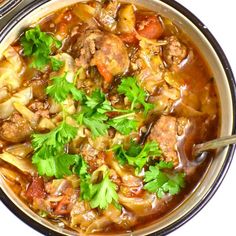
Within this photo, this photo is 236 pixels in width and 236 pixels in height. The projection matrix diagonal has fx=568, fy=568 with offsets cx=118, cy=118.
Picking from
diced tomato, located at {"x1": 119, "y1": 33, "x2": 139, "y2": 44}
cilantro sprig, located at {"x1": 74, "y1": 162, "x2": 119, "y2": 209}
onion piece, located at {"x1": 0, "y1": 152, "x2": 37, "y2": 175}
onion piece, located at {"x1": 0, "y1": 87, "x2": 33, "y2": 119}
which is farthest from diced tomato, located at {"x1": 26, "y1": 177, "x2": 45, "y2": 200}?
diced tomato, located at {"x1": 119, "y1": 33, "x2": 139, "y2": 44}

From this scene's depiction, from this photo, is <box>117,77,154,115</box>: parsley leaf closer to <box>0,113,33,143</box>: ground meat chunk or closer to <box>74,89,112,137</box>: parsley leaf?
<box>74,89,112,137</box>: parsley leaf

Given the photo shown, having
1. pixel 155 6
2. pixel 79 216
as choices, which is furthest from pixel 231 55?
pixel 79 216

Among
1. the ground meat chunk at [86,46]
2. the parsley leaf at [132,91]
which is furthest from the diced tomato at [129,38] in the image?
the parsley leaf at [132,91]

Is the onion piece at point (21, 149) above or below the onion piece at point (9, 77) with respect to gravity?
below

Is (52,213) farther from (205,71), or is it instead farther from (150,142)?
(205,71)

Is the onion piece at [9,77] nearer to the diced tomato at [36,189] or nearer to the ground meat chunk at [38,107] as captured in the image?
the ground meat chunk at [38,107]
